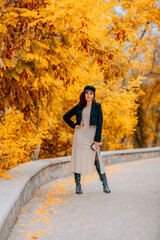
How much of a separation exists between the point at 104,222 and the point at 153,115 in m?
20.5

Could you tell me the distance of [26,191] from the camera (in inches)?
235

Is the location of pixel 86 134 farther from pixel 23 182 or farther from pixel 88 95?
pixel 23 182

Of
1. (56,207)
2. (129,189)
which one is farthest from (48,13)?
(129,189)

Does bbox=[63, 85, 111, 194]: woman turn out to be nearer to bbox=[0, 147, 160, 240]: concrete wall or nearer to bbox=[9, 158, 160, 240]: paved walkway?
bbox=[9, 158, 160, 240]: paved walkway

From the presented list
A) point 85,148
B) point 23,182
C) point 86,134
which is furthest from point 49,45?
point 85,148

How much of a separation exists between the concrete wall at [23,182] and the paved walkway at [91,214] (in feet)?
0.52

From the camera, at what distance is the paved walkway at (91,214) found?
4.37 meters

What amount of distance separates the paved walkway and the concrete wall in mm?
158

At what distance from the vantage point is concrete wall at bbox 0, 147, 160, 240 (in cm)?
405

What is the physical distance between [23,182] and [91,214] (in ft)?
3.42

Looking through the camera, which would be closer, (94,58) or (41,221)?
(41,221)

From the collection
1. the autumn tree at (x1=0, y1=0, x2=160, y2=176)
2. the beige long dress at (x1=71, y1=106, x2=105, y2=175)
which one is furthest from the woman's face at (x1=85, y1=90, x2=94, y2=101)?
the autumn tree at (x1=0, y1=0, x2=160, y2=176)

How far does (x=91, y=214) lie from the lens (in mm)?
5324

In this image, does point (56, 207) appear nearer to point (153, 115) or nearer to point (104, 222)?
point (104, 222)
